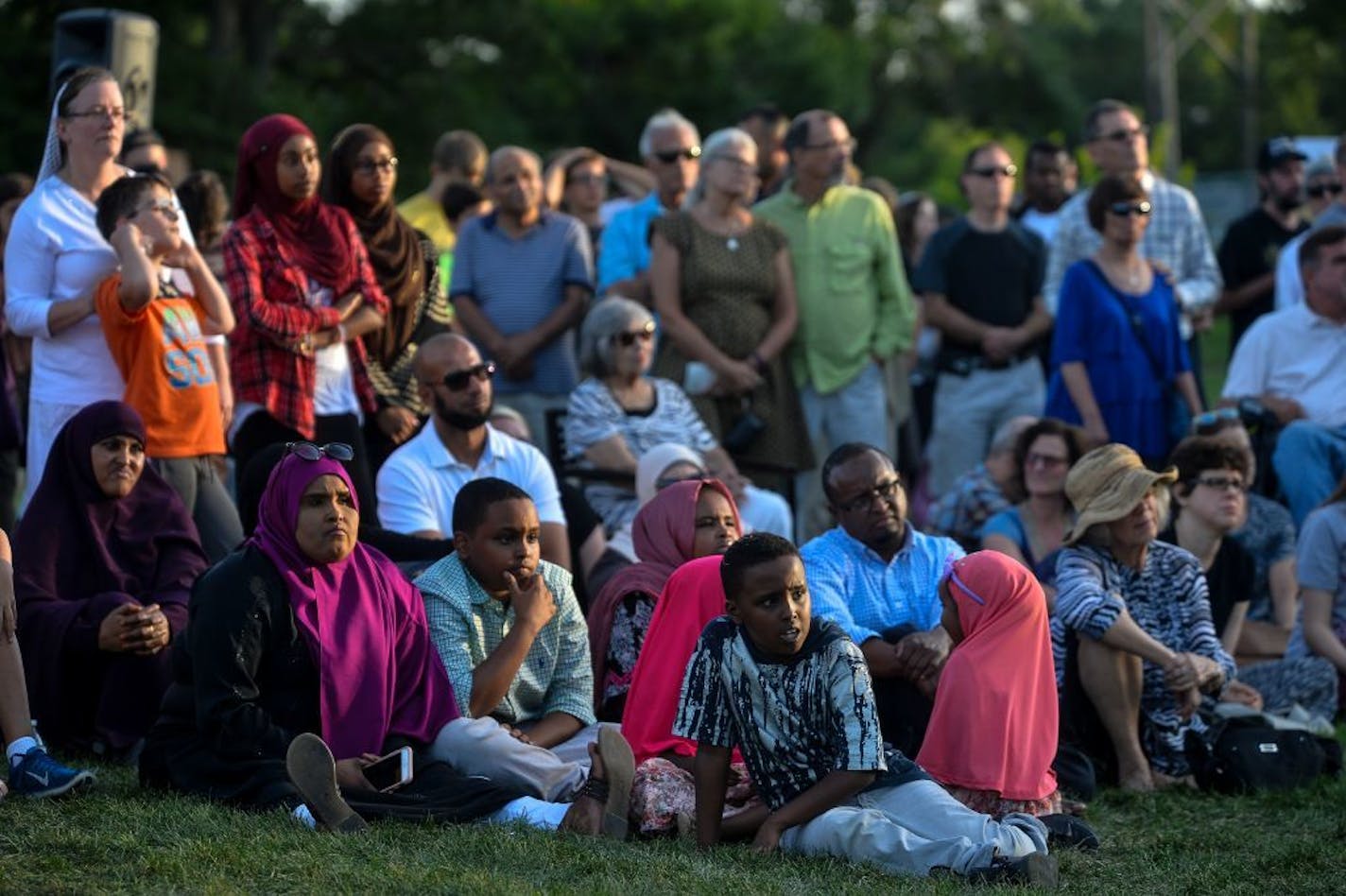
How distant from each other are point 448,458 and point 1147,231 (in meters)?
4.43

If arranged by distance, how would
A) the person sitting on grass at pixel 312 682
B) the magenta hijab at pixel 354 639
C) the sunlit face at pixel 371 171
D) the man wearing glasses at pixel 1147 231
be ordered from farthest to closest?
the man wearing glasses at pixel 1147 231 < the sunlit face at pixel 371 171 < the magenta hijab at pixel 354 639 < the person sitting on grass at pixel 312 682

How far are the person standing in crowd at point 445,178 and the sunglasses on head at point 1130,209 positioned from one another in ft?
11.9

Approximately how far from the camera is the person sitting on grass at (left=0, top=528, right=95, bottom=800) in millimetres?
6719

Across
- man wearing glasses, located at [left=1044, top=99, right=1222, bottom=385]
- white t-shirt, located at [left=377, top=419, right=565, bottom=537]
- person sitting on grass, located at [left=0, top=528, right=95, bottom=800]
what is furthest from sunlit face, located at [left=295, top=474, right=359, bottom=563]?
man wearing glasses, located at [left=1044, top=99, right=1222, bottom=385]

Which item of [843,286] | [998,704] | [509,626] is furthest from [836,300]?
[998,704]

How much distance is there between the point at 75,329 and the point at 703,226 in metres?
3.33

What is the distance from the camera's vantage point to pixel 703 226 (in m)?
10.6

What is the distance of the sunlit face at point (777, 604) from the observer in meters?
6.37

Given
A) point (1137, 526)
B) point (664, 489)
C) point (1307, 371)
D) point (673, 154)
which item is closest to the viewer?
point (1137, 526)

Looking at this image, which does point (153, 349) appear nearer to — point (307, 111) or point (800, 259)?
point (800, 259)

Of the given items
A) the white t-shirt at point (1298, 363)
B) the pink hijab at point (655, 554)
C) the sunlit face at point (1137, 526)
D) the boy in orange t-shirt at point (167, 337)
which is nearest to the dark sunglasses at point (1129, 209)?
the white t-shirt at point (1298, 363)

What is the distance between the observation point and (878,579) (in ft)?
25.7

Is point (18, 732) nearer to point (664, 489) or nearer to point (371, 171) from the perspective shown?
point (664, 489)

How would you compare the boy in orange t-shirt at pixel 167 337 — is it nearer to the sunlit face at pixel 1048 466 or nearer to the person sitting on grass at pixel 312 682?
the person sitting on grass at pixel 312 682
